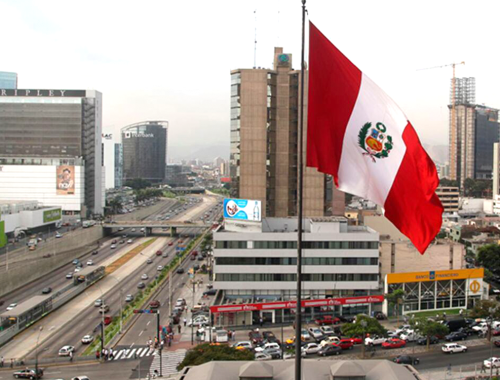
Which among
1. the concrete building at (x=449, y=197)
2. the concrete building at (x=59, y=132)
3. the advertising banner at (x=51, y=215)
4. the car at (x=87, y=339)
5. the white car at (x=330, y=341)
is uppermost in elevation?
the concrete building at (x=59, y=132)

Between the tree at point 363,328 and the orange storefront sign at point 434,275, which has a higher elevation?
the orange storefront sign at point 434,275

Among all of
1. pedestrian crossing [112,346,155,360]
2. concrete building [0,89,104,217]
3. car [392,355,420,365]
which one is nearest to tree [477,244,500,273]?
car [392,355,420,365]

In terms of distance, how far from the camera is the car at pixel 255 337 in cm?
3228

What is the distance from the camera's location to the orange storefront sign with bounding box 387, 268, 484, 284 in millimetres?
38250

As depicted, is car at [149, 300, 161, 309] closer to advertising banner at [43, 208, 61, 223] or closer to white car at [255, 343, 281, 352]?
white car at [255, 343, 281, 352]

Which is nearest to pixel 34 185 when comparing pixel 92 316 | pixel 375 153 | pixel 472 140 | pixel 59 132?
pixel 59 132

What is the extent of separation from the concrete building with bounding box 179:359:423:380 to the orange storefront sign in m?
22.0

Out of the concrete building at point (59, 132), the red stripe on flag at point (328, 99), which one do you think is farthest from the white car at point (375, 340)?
the concrete building at point (59, 132)

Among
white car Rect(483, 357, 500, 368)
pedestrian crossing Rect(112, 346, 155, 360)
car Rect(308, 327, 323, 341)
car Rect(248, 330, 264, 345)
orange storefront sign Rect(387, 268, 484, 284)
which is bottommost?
pedestrian crossing Rect(112, 346, 155, 360)

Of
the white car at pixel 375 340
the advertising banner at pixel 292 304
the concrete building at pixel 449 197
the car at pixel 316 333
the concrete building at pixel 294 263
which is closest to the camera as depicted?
the white car at pixel 375 340

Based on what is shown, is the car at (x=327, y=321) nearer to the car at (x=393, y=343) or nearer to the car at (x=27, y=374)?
the car at (x=393, y=343)

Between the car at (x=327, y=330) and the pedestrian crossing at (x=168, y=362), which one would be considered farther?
the car at (x=327, y=330)

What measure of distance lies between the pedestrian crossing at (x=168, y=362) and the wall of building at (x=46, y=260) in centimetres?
2327

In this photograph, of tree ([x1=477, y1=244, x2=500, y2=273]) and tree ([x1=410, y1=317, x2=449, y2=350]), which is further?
tree ([x1=477, y1=244, x2=500, y2=273])
